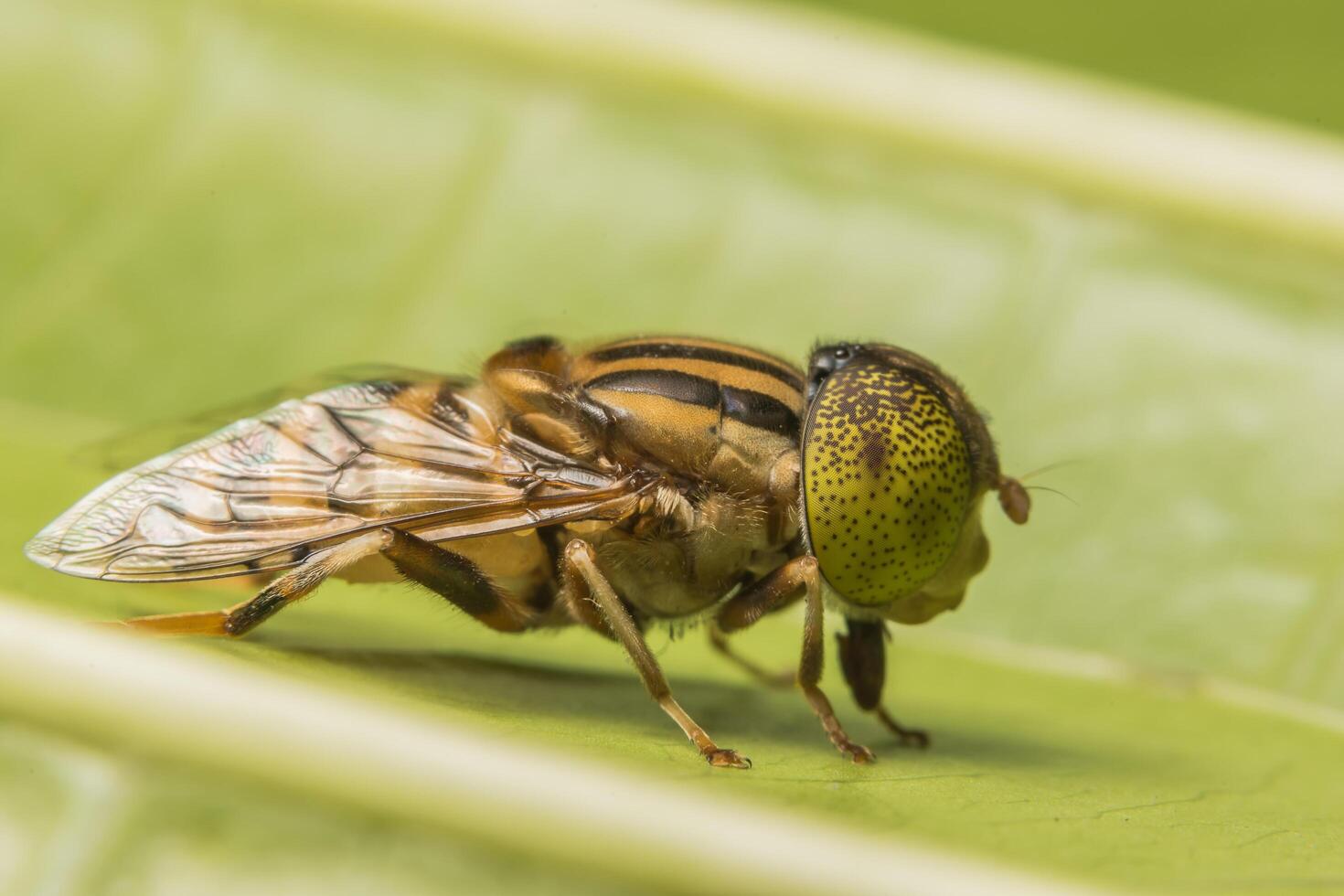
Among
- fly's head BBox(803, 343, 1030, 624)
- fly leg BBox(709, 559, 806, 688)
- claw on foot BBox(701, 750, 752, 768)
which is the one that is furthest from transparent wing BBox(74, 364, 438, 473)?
claw on foot BBox(701, 750, 752, 768)

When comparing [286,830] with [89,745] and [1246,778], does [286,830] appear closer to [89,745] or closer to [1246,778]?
[89,745]

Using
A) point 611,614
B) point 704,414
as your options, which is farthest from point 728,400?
point 611,614

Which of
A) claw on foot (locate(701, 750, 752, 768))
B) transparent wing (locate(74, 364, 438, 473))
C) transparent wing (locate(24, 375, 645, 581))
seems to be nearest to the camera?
claw on foot (locate(701, 750, 752, 768))

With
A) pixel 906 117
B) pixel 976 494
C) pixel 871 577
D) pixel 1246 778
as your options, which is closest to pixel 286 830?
pixel 871 577

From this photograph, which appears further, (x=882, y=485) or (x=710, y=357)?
(x=710, y=357)

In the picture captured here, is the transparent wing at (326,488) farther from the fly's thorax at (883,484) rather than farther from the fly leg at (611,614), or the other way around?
the fly's thorax at (883,484)

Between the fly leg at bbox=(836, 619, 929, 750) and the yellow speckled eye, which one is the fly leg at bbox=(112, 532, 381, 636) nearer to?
the yellow speckled eye

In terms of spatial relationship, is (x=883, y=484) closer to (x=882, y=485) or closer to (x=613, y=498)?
(x=882, y=485)
